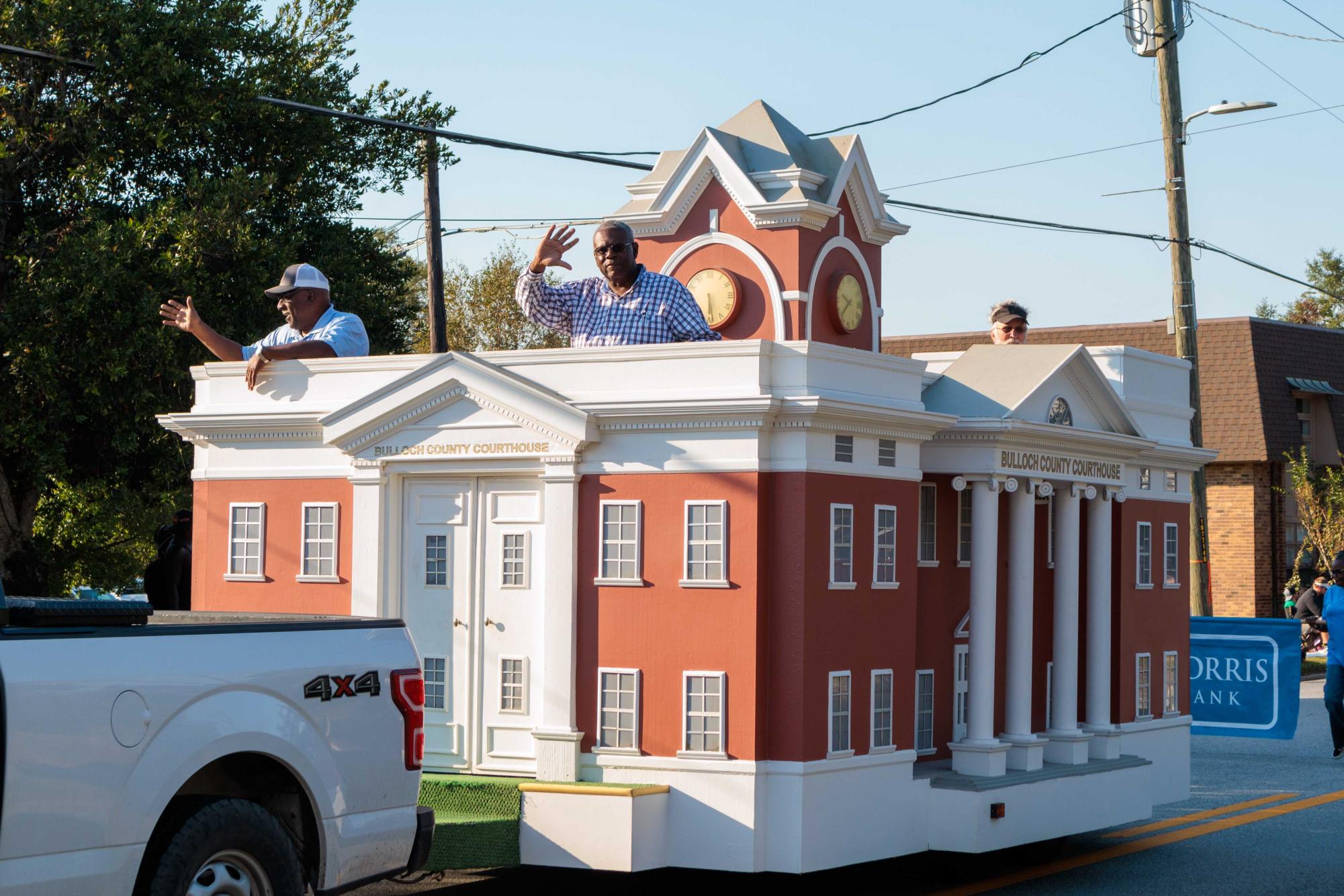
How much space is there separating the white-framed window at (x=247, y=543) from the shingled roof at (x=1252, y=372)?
28885mm

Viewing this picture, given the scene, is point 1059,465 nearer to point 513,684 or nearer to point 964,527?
point 964,527

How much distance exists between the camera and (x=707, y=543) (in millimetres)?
10719

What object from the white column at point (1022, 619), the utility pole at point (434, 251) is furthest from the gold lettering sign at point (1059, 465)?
the utility pole at point (434, 251)

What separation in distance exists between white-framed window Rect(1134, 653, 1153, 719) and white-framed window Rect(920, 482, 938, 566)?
2.87 metres

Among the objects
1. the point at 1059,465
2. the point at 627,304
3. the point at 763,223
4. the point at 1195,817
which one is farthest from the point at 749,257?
the point at 1195,817

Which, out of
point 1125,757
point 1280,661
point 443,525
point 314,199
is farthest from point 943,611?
point 314,199

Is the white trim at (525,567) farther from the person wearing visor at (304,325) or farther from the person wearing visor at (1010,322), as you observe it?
the person wearing visor at (1010,322)

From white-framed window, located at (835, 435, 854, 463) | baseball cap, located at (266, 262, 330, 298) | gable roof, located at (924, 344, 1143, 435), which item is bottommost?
white-framed window, located at (835, 435, 854, 463)

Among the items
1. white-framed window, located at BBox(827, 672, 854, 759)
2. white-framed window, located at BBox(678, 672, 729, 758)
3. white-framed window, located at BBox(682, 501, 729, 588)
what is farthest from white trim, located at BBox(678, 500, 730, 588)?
white-framed window, located at BBox(827, 672, 854, 759)

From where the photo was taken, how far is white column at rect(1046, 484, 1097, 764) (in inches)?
523

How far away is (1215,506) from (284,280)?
105 feet

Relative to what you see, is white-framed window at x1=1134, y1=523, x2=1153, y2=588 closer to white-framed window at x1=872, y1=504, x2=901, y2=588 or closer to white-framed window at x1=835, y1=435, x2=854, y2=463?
white-framed window at x1=872, y1=504, x2=901, y2=588

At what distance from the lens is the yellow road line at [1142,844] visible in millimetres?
11992

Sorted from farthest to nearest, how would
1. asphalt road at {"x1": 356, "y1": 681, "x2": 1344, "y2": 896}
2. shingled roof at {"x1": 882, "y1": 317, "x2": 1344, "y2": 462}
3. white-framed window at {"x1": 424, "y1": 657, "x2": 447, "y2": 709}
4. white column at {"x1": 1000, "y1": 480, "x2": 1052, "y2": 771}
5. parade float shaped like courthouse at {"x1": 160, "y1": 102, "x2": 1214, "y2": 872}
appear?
shingled roof at {"x1": 882, "y1": 317, "x2": 1344, "y2": 462}
white column at {"x1": 1000, "y1": 480, "x2": 1052, "y2": 771}
asphalt road at {"x1": 356, "y1": 681, "x2": 1344, "y2": 896}
white-framed window at {"x1": 424, "y1": 657, "x2": 447, "y2": 709}
parade float shaped like courthouse at {"x1": 160, "y1": 102, "x2": 1214, "y2": 872}
